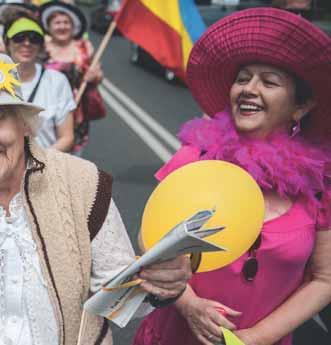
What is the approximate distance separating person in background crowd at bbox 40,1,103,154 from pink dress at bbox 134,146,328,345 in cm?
331

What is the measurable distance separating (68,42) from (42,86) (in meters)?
1.33

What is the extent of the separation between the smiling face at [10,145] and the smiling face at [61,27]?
3.76m

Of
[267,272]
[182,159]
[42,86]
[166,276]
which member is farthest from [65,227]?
[42,86]

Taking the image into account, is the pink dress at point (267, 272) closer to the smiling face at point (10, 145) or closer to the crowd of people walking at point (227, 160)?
the crowd of people walking at point (227, 160)

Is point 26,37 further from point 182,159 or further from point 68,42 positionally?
point 182,159

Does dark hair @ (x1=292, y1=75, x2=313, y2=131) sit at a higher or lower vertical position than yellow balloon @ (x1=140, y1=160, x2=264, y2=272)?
higher

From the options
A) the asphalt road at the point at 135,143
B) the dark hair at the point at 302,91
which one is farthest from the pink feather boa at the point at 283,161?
the asphalt road at the point at 135,143

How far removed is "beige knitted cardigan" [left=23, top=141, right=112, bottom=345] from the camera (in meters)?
1.88

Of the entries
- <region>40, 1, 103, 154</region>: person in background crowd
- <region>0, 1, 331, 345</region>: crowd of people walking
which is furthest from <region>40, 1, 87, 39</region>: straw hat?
<region>0, 1, 331, 345</region>: crowd of people walking

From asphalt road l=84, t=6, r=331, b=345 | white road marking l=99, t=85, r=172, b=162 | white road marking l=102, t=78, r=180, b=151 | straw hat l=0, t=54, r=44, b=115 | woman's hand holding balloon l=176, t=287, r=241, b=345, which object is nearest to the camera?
straw hat l=0, t=54, r=44, b=115

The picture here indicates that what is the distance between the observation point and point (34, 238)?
188cm

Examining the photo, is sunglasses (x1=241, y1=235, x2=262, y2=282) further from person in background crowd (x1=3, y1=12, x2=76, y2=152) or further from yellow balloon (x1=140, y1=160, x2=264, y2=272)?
Result: person in background crowd (x1=3, y1=12, x2=76, y2=152)

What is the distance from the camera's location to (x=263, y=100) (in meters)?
2.08

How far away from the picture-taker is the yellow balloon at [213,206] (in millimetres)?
1730
